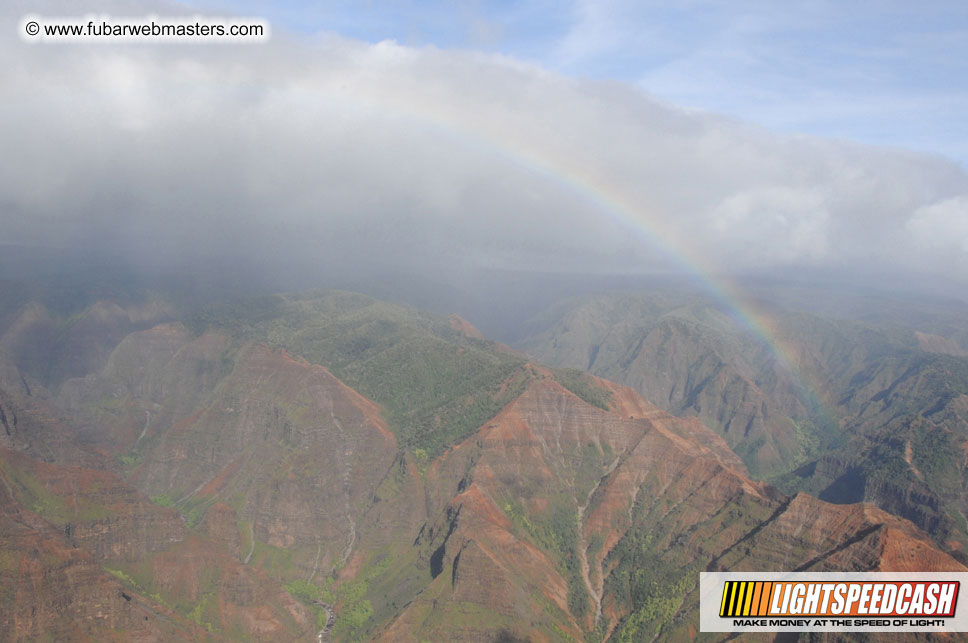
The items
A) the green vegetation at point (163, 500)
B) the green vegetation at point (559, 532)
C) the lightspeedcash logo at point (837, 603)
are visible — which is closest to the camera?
the lightspeedcash logo at point (837, 603)

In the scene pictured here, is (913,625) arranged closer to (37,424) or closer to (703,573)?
(703,573)

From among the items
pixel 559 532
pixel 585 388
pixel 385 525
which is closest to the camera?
pixel 559 532

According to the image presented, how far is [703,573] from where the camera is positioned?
4181 inches

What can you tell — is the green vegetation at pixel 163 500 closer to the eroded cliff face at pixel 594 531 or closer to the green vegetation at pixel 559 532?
the eroded cliff face at pixel 594 531

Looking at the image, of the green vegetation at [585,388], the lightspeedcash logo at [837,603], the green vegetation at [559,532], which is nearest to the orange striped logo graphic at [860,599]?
the lightspeedcash logo at [837,603]

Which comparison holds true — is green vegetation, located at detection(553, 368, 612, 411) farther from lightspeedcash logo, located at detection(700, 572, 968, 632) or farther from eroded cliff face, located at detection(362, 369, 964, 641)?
lightspeedcash logo, located at detection(700, 572, 968, 632)

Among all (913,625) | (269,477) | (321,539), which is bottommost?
(321,539)

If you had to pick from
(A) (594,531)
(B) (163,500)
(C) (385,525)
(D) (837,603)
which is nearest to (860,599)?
(D) (837,603)

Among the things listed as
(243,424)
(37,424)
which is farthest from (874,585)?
(37,424)

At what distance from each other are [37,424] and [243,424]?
47.5 m

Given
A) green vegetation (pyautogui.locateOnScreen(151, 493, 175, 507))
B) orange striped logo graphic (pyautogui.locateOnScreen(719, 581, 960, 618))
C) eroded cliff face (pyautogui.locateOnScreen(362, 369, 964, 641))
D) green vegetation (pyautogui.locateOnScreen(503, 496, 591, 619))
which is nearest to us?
orange striped logo graphic (pyautogui.locateOnScreen(719, 581, 960, 618))

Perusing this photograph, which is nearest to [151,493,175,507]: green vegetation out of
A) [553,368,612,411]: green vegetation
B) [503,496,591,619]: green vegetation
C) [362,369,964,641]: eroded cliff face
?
[362,369,964,641]: eroded cliff face

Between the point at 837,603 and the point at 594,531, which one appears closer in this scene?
the point at 837,603

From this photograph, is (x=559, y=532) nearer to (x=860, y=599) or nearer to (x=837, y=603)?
(x=837, y=603)
